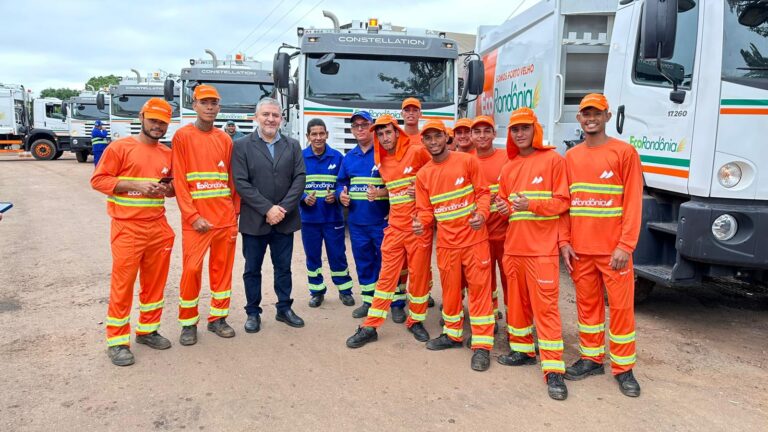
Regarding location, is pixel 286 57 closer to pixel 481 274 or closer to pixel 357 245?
pixel 357 245

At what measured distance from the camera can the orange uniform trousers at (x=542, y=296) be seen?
11.6ft

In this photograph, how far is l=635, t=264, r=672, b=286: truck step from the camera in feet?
13.3

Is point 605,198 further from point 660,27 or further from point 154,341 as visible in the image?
point 154,341

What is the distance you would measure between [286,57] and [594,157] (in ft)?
17.7

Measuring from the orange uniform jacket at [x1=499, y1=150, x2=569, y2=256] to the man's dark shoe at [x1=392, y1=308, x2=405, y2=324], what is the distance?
1.40 meters

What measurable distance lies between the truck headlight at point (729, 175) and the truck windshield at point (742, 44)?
1.81 feet

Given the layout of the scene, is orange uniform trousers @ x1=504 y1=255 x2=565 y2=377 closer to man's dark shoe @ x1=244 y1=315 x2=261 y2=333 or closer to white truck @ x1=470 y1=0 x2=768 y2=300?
white truck @ x1=470 y1=0 x2=768 y2=300

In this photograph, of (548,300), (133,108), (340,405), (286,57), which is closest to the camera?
(340,405)

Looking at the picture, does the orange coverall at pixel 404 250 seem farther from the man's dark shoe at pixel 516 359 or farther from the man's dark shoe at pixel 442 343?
the man's dark shoe at pixel 516 359

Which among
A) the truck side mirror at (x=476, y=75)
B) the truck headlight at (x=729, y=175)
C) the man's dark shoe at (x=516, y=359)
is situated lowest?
the man's dark shoe at (x=516, y=359)

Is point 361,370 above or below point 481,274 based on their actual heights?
below

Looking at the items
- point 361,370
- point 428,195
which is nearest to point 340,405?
point 361,370

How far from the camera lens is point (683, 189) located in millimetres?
4070

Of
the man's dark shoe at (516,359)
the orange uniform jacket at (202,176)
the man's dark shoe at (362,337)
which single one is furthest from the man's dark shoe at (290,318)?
the man's dark shoe at (516,359)
